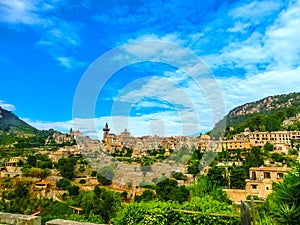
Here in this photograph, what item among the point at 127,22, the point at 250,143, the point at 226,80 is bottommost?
the point at 250,143

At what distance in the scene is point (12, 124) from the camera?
3841cm

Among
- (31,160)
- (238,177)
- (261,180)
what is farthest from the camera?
(31,160)

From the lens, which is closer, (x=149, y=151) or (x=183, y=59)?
(x=183, y=59)

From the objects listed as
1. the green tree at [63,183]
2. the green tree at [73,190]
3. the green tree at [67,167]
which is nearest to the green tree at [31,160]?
the green tree at [67,167]

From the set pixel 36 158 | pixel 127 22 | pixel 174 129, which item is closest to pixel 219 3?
pixel 174 129

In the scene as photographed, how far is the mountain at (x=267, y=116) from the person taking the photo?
3909 cm

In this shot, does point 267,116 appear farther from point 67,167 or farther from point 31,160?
point 31,160

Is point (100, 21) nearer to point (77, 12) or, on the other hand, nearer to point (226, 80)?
point (77, 12)

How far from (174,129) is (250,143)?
1155 inches

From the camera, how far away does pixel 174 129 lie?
31.9 feet

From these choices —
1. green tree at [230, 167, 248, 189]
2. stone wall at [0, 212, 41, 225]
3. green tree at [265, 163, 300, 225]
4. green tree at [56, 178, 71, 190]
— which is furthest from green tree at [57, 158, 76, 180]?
green tree at [265, 163, 300, 225]

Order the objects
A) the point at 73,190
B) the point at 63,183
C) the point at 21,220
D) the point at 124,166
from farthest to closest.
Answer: the point at 63,183, the point at 73,190, the point at 124,166, the point at 21,220

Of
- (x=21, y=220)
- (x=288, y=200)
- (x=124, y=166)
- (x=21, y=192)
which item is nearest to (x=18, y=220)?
(x=21, y=220)

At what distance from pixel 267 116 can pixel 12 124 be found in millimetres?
40662
